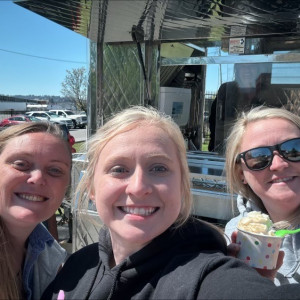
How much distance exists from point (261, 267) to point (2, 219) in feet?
3.55

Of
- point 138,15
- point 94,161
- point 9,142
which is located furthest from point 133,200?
point 138,15

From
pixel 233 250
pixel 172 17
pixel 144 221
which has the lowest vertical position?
pixel 233 250

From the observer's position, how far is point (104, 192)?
122cm

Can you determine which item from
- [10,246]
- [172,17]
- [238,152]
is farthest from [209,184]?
[10,246]

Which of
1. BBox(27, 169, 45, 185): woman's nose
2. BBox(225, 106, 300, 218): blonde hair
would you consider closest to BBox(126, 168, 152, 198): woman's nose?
BBox(27, 169, 45, 185): woman's nose

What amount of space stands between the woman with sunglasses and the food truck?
1.07 meters

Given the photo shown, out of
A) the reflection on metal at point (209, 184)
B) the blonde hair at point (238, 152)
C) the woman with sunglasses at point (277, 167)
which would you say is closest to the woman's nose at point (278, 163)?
the woman with sunglasses at point (277, 167)

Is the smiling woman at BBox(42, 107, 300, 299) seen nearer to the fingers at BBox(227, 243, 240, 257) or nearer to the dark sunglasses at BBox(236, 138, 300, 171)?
the fingers at BBox(227, 243, 240, 257)

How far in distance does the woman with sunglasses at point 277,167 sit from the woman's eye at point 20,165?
0.97 meters

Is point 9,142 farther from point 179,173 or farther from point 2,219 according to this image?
point 179,173

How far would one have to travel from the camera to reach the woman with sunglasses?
1.52 m

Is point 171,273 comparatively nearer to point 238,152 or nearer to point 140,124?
point 140,124

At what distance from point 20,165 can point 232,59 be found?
9.50 ft

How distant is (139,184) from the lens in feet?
3.78
